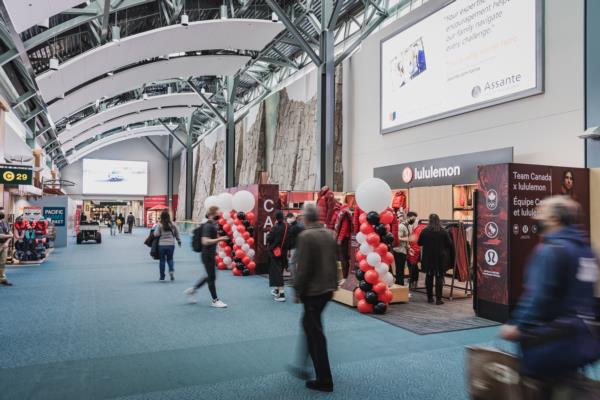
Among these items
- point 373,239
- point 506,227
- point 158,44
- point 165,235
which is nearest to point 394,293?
point 373,239

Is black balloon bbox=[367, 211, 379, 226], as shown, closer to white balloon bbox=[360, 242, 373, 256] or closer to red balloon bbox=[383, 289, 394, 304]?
white balloon bbox=[360, 242, 373, 256]

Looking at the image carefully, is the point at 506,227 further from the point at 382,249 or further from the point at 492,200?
the point at 382,249

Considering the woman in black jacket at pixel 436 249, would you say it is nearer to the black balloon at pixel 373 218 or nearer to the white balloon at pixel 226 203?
the black balloon at pixel 373 218

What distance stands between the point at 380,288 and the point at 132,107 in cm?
2414

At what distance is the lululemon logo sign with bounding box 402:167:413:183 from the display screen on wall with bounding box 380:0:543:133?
3.75 ft

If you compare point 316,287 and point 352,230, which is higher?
point 352,230

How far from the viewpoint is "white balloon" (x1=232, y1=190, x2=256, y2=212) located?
10.0 metres

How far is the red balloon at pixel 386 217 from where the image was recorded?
21.8ft

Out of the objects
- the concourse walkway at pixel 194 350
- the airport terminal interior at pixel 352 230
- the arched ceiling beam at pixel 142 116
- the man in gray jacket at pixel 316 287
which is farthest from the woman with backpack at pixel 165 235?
the arched ceiling beam at pixel 142 116

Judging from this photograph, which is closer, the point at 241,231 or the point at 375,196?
the point at 375,196

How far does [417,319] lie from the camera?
586 centimetres

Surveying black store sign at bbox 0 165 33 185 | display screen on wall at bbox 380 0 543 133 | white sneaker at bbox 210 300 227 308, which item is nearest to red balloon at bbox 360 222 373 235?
white sneaker at bbox 210 300 227 308

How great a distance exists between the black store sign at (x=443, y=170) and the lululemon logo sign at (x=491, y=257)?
340cm

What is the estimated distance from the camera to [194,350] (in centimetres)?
448
